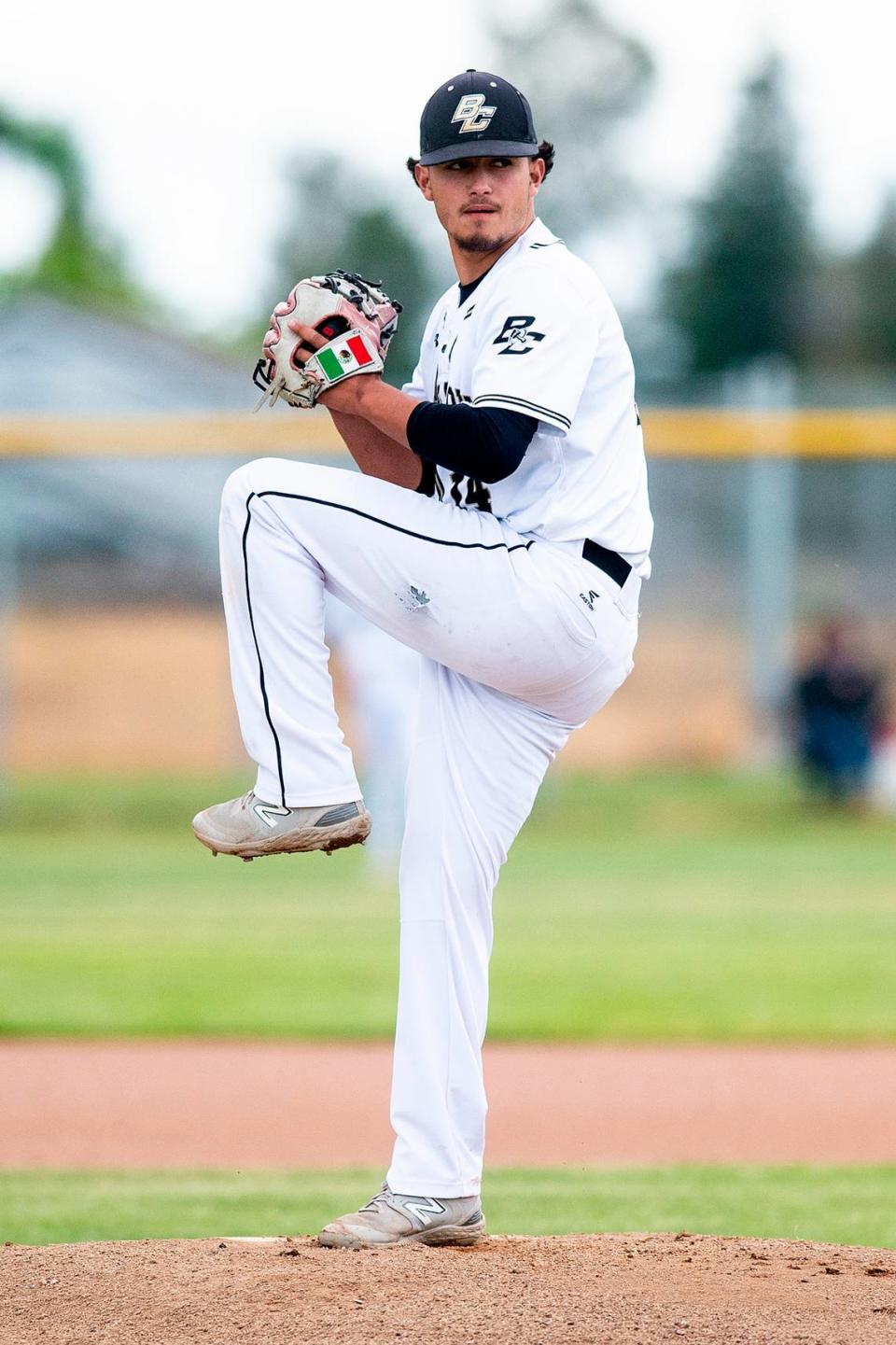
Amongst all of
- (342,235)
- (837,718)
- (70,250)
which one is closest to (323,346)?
(837,718)

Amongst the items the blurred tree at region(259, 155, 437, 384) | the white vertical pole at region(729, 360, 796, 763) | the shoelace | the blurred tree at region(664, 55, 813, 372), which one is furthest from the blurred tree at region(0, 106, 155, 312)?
the shoelace

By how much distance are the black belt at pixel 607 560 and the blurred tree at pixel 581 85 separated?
46.0 meters

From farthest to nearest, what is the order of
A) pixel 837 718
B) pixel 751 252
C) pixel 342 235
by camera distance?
pixel 342 235 → pixel 751 252 → pixel 837 718

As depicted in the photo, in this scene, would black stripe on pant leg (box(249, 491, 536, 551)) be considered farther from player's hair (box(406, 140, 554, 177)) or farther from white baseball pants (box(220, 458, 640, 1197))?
player's hair (box(406, 140, 554, 177))

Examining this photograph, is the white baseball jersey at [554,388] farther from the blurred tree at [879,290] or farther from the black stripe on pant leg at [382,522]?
the blurred tree at [879,290]

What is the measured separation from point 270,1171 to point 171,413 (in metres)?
11.5

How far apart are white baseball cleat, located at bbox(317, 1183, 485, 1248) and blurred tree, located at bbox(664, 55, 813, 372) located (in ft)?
135

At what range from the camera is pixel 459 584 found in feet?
11.3

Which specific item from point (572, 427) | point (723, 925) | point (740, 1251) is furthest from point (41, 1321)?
point (723, 925)

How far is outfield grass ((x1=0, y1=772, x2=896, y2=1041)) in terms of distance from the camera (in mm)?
8398

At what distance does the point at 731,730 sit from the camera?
1638cm

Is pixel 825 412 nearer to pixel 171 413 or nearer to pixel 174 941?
pixel 171 413

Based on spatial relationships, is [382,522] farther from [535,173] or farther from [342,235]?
[342,235]

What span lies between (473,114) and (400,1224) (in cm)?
214
